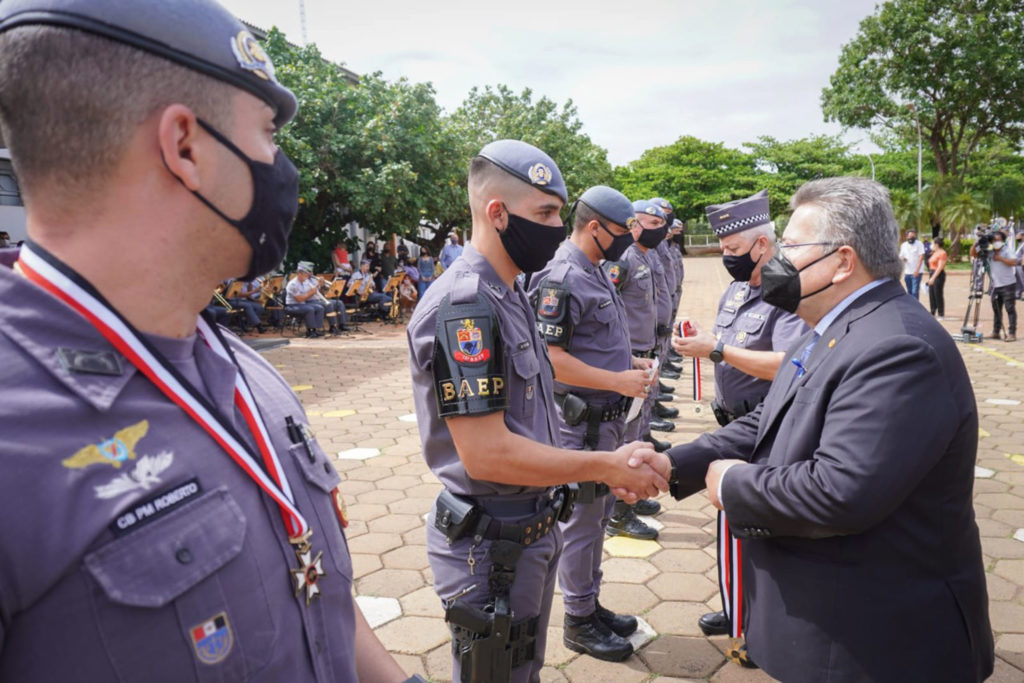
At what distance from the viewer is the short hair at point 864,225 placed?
2.04 m

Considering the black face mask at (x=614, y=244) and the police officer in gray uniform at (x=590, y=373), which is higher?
the black face mask at (x=614, y=244)

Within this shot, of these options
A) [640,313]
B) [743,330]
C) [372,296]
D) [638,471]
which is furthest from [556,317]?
[372,296]

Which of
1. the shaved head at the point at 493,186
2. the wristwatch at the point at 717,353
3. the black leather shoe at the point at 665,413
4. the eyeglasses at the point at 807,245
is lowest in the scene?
the black leather shoe at the point at 665,413

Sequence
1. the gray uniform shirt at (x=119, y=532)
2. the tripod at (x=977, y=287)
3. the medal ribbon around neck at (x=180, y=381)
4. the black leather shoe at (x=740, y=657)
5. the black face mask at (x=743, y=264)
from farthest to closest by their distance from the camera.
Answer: the tripod at (x=977, y=287) < the black face mask at (x=743, y=264) < the black leather shoe at (x=740, y=657) < the medal ribbon around neck at (x=180, y=381) < the gray uniform shirt at (x=119, y=532)

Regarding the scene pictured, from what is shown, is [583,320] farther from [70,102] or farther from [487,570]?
[70,102]

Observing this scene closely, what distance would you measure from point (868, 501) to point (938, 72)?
119 feet

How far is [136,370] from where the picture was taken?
938mm

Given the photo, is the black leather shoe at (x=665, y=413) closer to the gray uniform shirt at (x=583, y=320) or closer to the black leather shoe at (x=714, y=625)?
the gray uniform shirt at (x=583, y=320)

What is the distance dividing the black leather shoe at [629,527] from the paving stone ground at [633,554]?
3.0 inches

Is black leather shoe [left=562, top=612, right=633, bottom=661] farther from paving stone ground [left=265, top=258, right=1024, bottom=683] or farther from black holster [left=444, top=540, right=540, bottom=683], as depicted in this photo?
black holster [left=444, top=540, right=540, bottom=683]

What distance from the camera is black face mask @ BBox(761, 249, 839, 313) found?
221cm

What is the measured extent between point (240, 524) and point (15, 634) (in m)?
0.29

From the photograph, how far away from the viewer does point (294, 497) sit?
3.70 feet

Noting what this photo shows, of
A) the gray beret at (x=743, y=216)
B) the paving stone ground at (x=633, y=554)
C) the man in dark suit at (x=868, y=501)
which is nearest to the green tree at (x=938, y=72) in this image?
the paving stone ground at (x=633, y=554)
